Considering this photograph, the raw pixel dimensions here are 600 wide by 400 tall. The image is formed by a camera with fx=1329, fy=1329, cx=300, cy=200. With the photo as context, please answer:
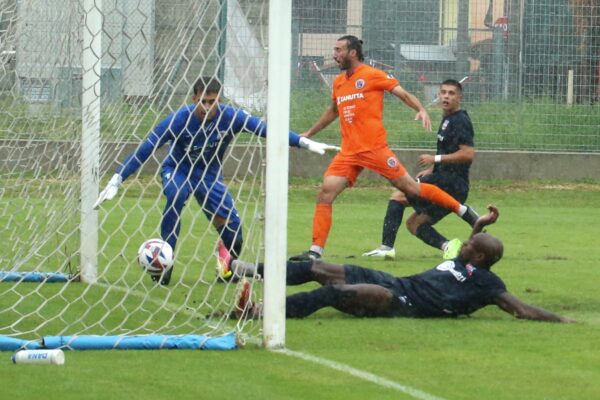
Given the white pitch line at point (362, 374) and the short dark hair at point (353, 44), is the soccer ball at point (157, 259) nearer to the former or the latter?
the white pitch line at point (362, 374)

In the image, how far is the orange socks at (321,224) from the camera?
41.3ft

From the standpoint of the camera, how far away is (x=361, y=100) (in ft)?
45.2

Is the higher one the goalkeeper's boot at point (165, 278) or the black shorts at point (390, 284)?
the black shorts at point (390, 284)

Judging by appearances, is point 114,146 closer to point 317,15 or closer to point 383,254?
point 383,254

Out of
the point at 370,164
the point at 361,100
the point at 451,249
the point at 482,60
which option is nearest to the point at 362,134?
the point at 370,164

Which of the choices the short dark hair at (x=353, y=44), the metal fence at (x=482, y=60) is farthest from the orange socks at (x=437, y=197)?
the metal fence at (x=482, y=60)

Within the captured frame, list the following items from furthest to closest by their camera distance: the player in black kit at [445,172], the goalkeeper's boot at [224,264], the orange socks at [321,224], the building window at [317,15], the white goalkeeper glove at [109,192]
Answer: the building window at [317,15] < the player in black kit at [445,172] < the orange socks at [321,224] < the goalkeeper's boot at [224,264] < the white goalkeeper glove at [109,192]

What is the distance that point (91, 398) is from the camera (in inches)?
259

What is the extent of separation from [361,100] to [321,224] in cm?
174

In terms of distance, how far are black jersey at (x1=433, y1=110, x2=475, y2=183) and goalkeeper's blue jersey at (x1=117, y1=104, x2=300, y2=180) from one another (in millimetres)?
3839

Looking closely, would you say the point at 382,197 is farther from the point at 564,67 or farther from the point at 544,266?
the point at 544,266

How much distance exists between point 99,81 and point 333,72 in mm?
13124

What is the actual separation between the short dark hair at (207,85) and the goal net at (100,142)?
0.15 feet

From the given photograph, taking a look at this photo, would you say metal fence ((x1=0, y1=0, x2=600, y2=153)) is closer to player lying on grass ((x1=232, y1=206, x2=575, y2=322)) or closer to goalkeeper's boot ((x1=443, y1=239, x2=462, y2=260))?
goalkeeper's boot ((x1=443, y1=239, x2=462, y2=260))
